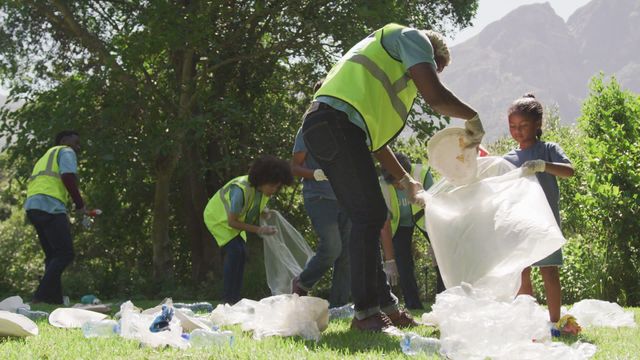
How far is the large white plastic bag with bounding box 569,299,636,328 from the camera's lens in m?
4.30

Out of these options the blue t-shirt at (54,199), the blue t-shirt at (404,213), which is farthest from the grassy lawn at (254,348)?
the blue t-shirt at (54,199)

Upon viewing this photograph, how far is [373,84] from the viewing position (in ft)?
11.9

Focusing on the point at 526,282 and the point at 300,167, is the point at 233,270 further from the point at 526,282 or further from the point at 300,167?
the point at 526,282

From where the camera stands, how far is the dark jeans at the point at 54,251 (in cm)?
711

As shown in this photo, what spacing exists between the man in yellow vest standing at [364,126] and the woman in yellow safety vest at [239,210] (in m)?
2.34

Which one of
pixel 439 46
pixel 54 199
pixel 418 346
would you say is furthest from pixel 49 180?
pixel 418 346

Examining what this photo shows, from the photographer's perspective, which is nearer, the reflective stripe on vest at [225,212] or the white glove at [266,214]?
the reflective stripe on vest at [225,212]

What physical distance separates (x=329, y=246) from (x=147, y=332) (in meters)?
2.45

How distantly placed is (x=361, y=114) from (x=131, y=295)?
7643 mm

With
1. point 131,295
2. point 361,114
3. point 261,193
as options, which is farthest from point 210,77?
point 361,114

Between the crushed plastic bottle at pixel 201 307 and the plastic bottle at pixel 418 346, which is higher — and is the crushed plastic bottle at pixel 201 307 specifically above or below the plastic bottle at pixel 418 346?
below

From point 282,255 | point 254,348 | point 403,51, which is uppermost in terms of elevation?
point 403,51

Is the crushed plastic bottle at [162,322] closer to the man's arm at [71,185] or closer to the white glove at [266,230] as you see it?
the white glove at [266,230]

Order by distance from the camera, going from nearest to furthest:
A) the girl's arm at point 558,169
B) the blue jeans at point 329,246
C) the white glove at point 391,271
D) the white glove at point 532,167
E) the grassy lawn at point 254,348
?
1. the grassy lawn at point 254,348
2. the white glove at point 532,167
3. the girl's arm at point 558,169
4. the blue jeans at point 329,246
5. the white glove at point 391,271
